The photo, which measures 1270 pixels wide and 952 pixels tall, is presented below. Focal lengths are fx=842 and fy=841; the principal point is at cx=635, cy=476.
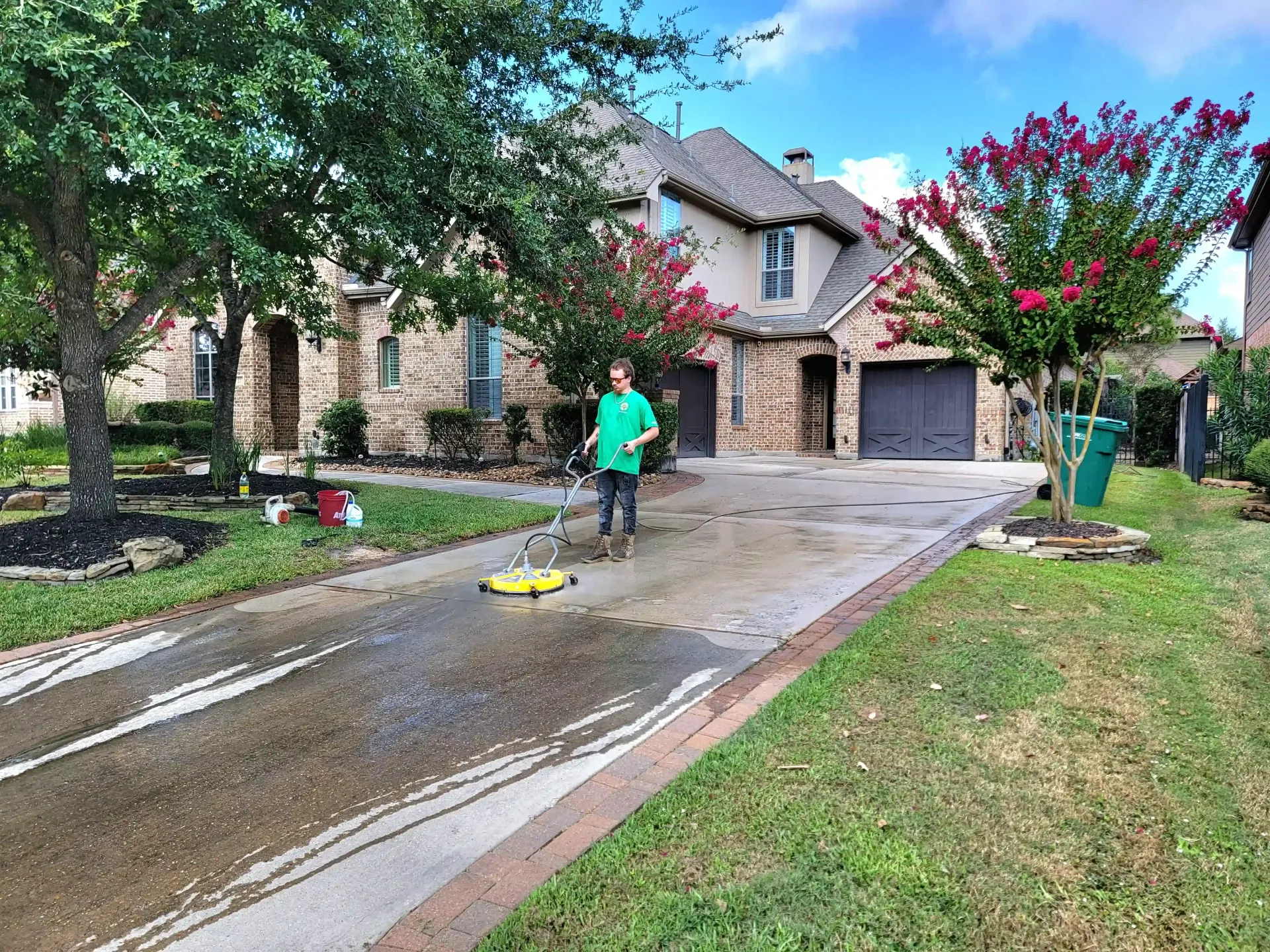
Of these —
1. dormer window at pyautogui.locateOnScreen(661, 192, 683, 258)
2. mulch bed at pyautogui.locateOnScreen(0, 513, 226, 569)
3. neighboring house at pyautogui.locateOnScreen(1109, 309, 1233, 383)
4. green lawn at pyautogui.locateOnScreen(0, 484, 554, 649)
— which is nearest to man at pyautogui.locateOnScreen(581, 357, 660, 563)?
green lawn at pyautogui.locateOnScreen(0, 484, 554, 649)

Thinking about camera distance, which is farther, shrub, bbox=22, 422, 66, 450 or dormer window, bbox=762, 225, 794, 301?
dormer window, bbox=762, 225, 794, 301

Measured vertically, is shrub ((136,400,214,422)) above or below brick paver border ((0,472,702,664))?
above

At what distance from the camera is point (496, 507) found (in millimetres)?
10750

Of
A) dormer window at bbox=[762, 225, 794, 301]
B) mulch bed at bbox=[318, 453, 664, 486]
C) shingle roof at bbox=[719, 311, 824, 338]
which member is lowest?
mulch bed at bbox=[318, 453, 664, 486]

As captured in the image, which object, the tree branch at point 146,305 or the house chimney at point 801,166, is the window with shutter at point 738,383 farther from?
the tree branch at point 146,305

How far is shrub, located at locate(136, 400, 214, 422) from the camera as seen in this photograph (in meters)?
22.0

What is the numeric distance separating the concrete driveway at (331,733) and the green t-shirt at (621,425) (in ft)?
3.19

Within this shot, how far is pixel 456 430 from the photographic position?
57.3ft

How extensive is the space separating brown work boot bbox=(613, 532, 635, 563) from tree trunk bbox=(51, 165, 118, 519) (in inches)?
186

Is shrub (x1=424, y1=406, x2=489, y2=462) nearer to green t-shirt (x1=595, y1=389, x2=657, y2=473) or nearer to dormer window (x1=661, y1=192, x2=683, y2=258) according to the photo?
dormer window (x1=661, y1=192, x2=683, y2=258)

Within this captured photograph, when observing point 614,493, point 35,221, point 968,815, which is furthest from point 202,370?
point 968,815

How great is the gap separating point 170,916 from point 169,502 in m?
8.63

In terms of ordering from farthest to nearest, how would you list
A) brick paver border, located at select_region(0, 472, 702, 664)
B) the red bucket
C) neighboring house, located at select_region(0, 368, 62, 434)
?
1. neighboring house, located at select_region(0, 368, 62, 434)
2. the red bucket
3. brick paver border, located at select_region(0, 472, 702, 664)

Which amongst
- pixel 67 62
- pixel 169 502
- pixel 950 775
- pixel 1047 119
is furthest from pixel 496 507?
pixel 950 775
